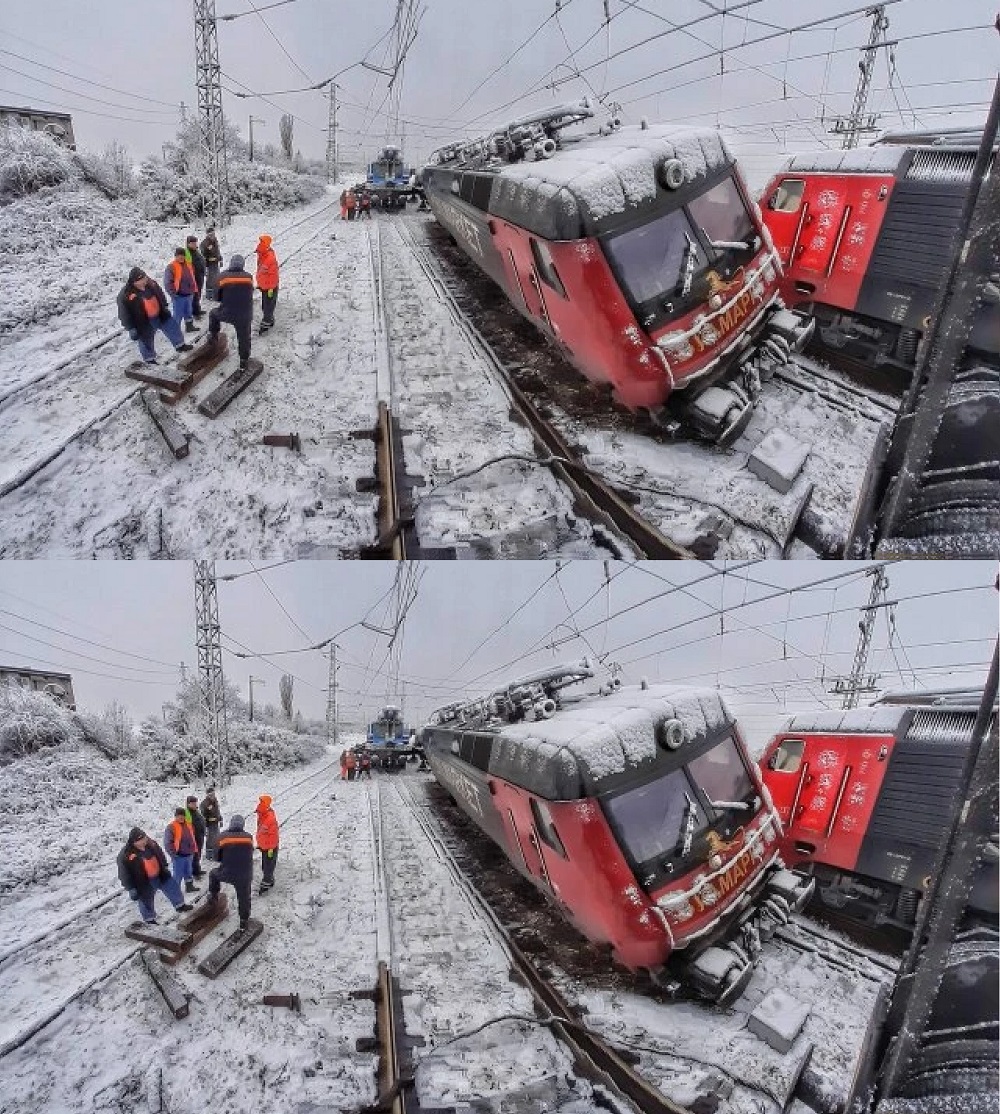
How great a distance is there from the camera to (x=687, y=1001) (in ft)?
14.6

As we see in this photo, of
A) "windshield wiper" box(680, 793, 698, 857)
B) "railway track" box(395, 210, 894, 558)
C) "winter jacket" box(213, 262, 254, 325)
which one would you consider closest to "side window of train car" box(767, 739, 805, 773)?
"windshield wiper" box(680, 793, 698, 857)

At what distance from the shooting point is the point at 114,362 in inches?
214

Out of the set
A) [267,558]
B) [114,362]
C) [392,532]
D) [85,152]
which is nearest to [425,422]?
[392,532]

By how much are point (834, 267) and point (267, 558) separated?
468 centimetres

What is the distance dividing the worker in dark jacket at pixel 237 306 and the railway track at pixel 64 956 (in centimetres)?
404

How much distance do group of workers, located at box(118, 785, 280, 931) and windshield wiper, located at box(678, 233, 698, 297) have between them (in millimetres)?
4824

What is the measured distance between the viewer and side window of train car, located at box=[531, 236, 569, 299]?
4.61 meters

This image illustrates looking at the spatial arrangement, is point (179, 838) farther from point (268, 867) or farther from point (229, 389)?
point (229, 389)

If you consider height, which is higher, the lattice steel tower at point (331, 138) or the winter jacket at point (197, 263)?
the lattice steel tower at point (331, 138)

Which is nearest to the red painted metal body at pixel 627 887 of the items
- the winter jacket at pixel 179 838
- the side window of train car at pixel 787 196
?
the winter jacket at pixel 179 838

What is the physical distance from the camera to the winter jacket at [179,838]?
20.4 feet

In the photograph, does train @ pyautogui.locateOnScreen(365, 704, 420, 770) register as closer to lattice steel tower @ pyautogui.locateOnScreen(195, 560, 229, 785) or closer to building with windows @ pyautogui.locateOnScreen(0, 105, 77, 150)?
lattice steel tower @ pyautogui.locateOnScreen(195, 560, 229, 785)

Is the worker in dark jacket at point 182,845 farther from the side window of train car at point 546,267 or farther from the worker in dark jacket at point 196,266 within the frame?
the side window of train car at point 546,267

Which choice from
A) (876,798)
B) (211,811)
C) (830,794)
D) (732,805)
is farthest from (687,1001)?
(211,811)
